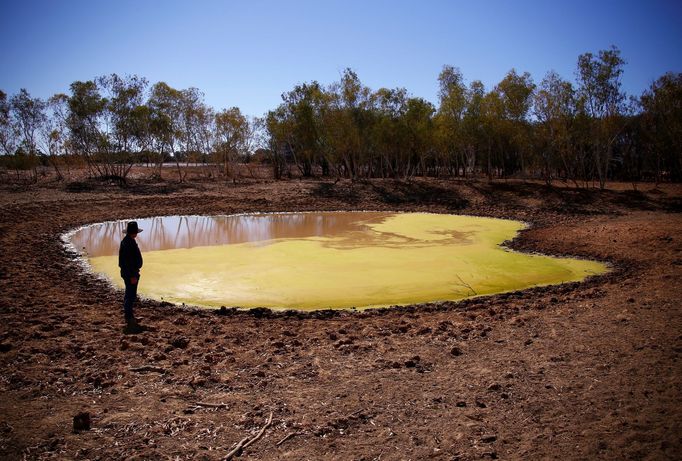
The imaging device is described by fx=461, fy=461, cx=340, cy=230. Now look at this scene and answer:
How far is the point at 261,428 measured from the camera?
433cm

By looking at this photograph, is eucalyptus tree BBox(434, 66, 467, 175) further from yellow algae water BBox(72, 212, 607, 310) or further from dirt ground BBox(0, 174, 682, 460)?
dirt ground BBox(0, 174, 682, 460)

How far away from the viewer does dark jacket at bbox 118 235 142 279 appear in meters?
7.37

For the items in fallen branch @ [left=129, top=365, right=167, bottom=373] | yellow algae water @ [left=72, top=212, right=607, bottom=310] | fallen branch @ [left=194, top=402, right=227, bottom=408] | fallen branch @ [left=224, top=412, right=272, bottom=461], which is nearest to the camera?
fallen branch @ [left=224, top=412, right=272, bottom=461]

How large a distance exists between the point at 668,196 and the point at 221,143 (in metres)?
34.6

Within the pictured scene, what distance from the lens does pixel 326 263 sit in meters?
13.1

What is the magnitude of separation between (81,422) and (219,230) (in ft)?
52.6

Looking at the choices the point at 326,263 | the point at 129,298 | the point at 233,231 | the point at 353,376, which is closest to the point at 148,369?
the point at 129,298

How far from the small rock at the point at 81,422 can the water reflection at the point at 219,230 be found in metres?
11.1

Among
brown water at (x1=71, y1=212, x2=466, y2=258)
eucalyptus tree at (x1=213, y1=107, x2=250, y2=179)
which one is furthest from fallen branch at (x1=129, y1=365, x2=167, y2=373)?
eucalyptus tree at (x1=213, y1=107, x2=250, y2=179)

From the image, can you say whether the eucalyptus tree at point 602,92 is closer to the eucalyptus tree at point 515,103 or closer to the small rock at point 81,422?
the eucalyptus tree at point 515,103

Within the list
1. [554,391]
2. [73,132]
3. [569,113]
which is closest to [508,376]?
[554,391]

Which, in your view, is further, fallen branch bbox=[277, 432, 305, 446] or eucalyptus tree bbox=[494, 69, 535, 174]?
eucalyptus tree bbox=[494, 69, 535, 174]

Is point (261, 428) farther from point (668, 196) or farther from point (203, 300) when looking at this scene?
point (668, 196)

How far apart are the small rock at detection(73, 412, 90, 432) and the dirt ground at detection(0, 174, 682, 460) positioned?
0.19ft
